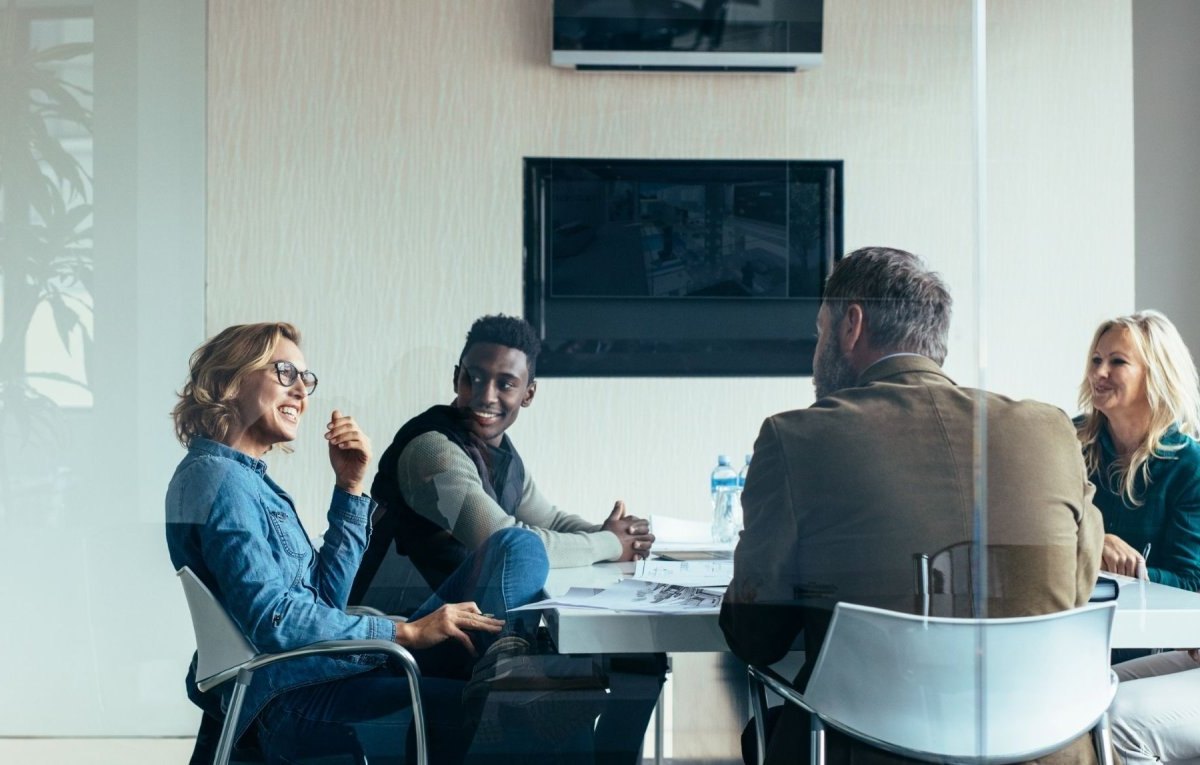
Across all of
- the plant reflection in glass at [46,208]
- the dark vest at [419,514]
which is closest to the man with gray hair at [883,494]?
the dark vest at [419,514]

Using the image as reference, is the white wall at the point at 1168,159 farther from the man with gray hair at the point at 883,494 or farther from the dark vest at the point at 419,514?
the dark vest at the point at 419,514

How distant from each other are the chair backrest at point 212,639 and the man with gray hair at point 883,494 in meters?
0.94

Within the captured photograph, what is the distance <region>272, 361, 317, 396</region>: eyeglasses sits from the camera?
2035mm

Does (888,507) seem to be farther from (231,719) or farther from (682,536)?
(231,719)

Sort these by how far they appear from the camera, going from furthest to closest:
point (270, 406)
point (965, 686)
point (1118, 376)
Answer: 1. point (1118, 376)
2. point (270, 406)
3. point (965, 686)

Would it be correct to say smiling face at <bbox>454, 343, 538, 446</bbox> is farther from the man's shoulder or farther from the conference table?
the man's shoulder

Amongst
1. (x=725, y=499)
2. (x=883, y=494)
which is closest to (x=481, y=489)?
(x=725, y=499)

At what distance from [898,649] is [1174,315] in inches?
40.8

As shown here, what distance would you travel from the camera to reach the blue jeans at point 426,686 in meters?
2.04

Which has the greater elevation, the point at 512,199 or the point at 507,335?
the point at 512,199

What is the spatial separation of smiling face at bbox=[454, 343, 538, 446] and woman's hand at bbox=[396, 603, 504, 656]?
345mm

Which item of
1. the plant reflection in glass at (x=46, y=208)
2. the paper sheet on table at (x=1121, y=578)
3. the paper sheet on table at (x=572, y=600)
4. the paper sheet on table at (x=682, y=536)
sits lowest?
the paper sheet on table at (x=572, y=600)

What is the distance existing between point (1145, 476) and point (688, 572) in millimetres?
972

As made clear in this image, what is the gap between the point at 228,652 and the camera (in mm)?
2004
